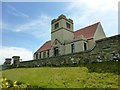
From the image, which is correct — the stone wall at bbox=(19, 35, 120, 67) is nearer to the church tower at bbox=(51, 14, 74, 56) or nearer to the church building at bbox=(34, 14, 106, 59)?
the church building at bbox=(34, 14, 106, 59)

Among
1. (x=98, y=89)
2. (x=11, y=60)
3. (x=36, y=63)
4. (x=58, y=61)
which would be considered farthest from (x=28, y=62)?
(x=98, y=89)

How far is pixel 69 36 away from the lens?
107 ft

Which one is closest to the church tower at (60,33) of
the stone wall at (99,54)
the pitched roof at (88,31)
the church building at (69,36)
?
the church building at (69,36)

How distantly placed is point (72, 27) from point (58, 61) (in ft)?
50.5

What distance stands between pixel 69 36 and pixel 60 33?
1.81 m

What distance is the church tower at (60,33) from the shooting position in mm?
31594

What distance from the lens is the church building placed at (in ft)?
96.8

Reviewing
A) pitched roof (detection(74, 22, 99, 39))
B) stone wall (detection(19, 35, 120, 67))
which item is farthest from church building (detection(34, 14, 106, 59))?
Answer: stone wall (detection(19, 35, 120, 67))

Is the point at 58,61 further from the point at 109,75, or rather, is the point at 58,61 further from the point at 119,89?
the point at 119,89

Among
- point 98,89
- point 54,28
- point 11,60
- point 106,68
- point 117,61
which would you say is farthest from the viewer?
point 54,28

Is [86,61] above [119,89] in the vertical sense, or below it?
above

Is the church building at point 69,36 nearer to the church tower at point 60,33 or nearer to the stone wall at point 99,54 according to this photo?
the church tower at point 60,33

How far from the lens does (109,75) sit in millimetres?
10734

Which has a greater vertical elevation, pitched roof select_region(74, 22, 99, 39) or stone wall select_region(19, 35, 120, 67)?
pitched roof select_region(74, 22, 99, 39)
